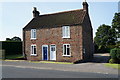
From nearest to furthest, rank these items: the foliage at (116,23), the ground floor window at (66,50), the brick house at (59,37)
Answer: the brick house at (59,37), the ground floor window at (66,50), the foliage at (116,23)

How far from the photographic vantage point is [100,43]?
54.8 m

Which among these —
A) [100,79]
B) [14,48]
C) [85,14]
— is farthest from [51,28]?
[14,48]

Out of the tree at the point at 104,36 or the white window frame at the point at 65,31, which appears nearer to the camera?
the white window frame at the point at 65,31

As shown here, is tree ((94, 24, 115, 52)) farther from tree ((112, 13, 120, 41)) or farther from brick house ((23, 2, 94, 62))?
brick house ((23, 2, 94, 62))

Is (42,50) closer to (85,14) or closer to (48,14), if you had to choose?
(48,14)

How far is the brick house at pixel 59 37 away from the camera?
23766 millimetres

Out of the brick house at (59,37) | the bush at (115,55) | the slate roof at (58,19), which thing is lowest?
the bush at (115,55)

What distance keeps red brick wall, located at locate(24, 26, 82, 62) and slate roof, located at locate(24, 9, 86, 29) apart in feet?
2.87

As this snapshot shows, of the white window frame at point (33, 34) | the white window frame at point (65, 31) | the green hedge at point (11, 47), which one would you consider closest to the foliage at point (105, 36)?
the green hedge at point (11, 47)

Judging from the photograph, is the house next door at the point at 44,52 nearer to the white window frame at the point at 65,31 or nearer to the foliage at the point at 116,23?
the white window frame at the point at 65,31

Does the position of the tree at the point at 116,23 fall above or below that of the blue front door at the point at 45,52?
above

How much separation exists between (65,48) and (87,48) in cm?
417

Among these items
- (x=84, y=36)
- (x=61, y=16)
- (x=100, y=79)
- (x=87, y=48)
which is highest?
(x=61, y=16)

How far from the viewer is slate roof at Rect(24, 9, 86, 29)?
24.9m
